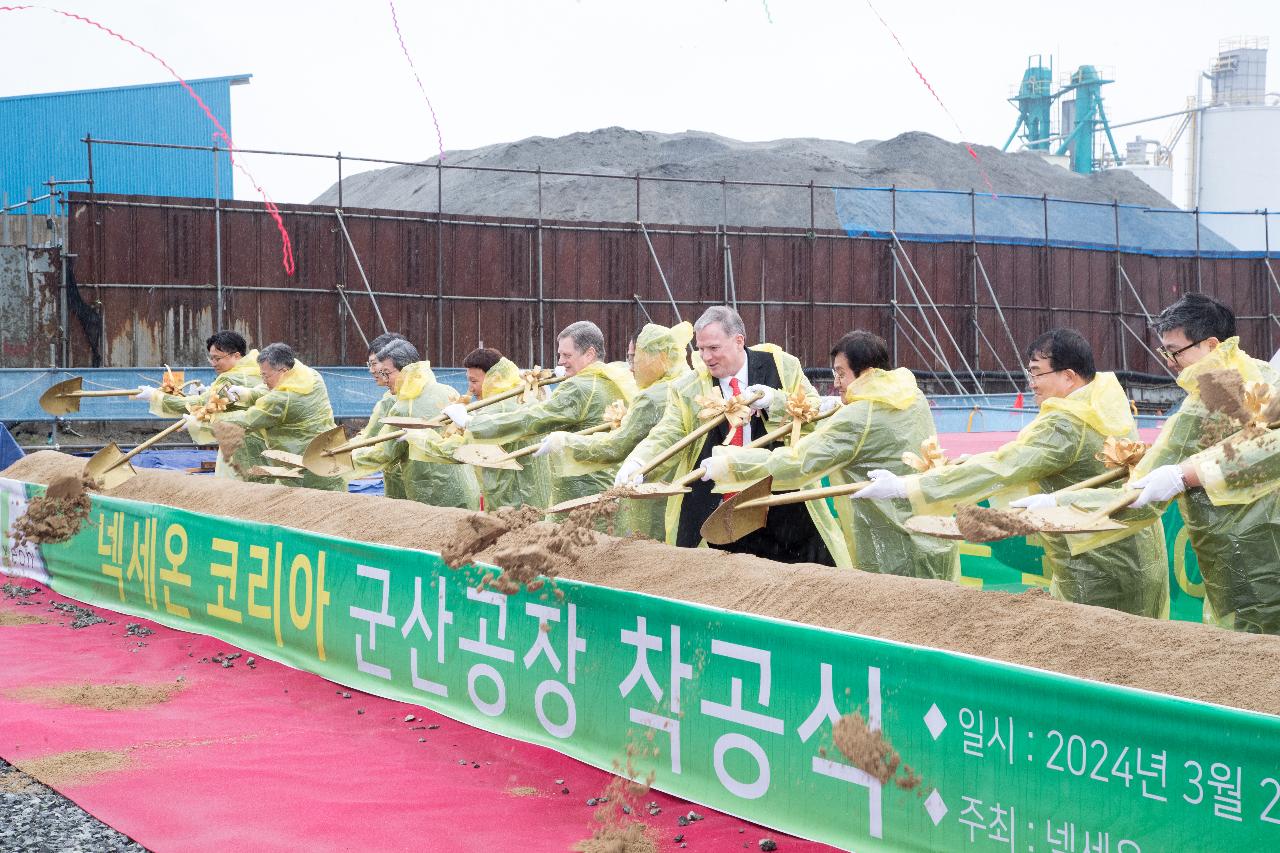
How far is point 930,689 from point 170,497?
5.58m

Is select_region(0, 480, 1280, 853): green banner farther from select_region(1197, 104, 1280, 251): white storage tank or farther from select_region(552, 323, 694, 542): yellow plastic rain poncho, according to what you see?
select_region(1197, 104, 1280, 251): white storage tank

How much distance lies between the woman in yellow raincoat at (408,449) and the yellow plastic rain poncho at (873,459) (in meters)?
3.21

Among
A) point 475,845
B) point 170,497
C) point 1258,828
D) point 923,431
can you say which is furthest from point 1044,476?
point 170,497

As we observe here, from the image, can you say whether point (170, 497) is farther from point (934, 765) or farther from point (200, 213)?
point (200, 213)

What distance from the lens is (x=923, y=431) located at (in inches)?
192

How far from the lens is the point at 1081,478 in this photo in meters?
4.22

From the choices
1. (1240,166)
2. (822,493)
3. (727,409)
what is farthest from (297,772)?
(1240,166)

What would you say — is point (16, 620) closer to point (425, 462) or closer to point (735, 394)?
point (425, 462)

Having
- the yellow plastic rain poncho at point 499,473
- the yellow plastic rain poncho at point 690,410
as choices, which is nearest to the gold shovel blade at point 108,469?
Answer: the yellow plastic rain poncho at point 499,473

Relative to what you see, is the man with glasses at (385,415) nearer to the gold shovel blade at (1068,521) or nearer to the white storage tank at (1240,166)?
the gold shovel blade at (1068,521)

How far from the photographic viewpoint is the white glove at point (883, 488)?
14.2ft

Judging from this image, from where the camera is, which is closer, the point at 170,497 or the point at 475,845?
the point at 475,845

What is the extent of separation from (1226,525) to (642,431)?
2798 millimetres

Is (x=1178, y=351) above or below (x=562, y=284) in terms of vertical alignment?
below
